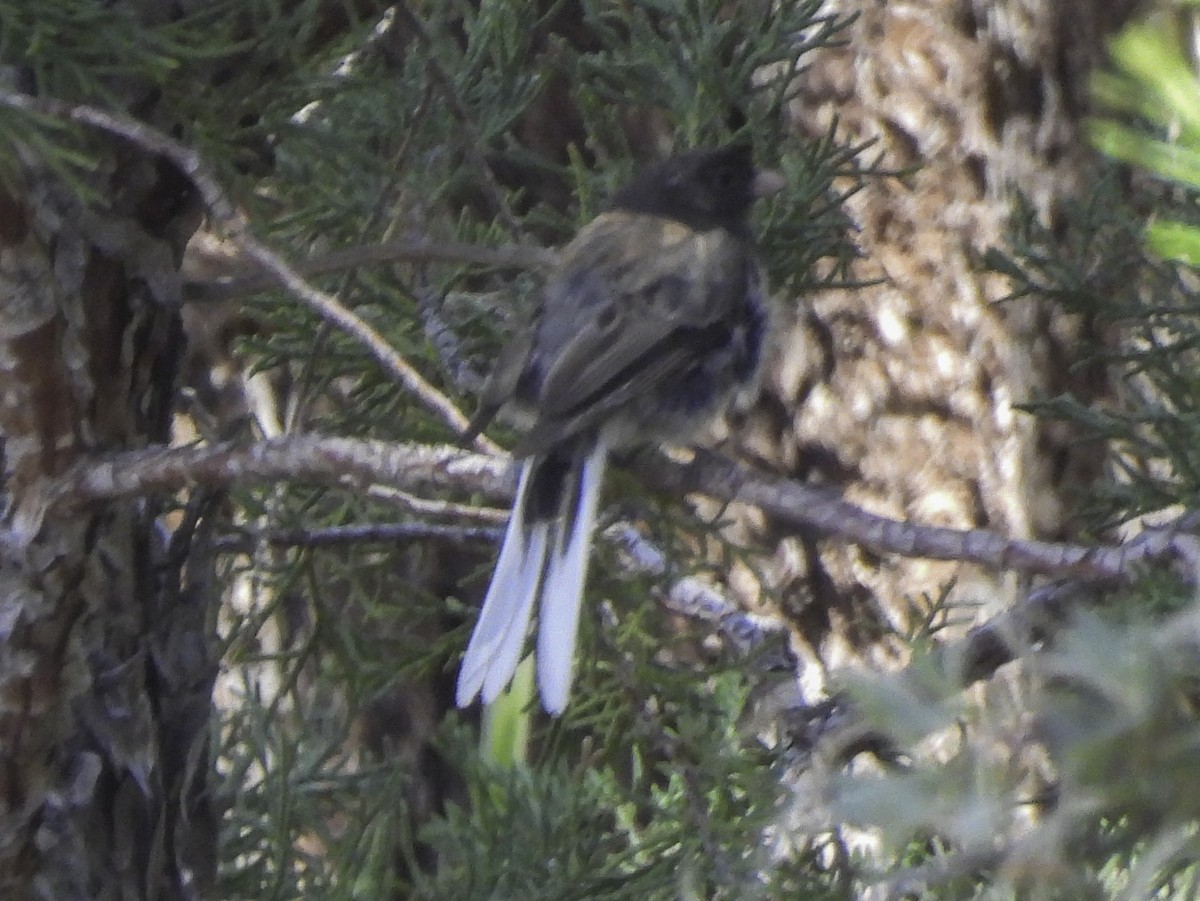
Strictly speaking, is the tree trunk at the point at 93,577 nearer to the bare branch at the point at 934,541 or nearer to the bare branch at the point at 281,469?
the bare branch at the point at 281,469

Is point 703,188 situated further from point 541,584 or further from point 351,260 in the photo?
point 351,260

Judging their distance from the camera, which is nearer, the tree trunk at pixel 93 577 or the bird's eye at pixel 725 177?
the tree trunk at pixel 93 577

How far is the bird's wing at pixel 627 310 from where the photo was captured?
8.56 feet

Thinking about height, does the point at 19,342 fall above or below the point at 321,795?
above

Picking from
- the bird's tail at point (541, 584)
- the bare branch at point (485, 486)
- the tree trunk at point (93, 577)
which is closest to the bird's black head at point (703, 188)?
the bird's tail at point (541, 584)

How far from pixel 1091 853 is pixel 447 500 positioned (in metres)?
2.16

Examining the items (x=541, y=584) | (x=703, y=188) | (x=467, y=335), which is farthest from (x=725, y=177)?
(x=541, y=584)

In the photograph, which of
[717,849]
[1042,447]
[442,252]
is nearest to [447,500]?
[442,252]

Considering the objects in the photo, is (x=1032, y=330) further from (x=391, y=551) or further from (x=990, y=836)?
(x=990, y=836)

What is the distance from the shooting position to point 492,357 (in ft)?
9.89

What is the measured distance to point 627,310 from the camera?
2824mm

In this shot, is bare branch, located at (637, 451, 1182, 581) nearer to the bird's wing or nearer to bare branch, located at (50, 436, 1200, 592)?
bare branch, located at (50, 436, 1200, 592)

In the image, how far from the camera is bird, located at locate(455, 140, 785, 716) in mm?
2266

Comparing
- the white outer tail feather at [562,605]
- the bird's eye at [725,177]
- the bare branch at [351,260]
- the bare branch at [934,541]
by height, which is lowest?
the bare branch at [934,541]
